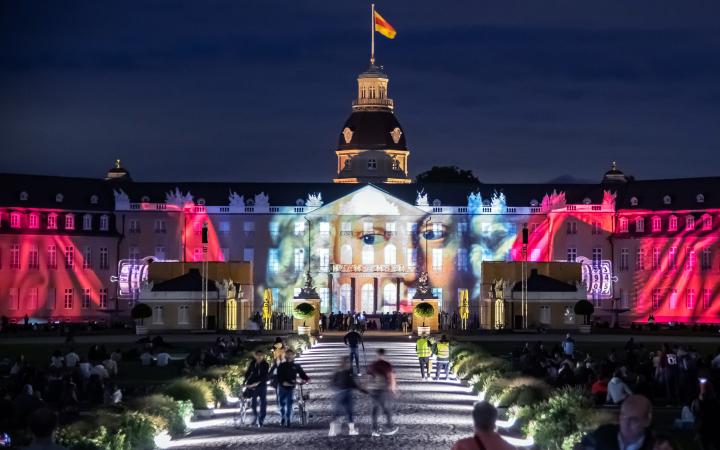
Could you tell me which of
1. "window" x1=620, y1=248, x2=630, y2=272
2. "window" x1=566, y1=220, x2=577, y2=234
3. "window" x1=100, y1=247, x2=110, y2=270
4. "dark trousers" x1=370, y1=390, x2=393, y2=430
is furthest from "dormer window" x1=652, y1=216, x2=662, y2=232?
"dark trousers" x1=370, y1=390, x2=393, y2=430

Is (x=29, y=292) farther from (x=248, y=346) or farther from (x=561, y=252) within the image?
(x=248, y=346)

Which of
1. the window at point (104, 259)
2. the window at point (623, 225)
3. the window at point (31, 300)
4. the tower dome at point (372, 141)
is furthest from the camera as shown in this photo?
the tower dome at point (372, 141)

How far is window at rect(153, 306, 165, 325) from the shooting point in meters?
95.8

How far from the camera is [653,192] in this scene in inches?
5054

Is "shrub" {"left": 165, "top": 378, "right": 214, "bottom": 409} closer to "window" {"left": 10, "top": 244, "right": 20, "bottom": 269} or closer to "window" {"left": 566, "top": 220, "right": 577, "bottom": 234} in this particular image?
"window" {"left": 10, "top": 244, "right": 20, "bottom": 269}

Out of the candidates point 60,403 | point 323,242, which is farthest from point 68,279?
point 60,403

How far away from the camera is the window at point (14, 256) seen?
120 meters

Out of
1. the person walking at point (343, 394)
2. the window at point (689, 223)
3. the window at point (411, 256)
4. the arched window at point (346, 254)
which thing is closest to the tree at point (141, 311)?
the arched window at point (346, 254)

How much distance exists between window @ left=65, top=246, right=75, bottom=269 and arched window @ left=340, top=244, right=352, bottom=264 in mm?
21290

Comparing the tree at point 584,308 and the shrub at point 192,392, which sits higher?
the tree at point 584,308

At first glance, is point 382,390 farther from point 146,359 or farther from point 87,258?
point 87,258

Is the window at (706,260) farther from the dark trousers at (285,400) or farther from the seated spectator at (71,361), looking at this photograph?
the dark trousers at (285,400)

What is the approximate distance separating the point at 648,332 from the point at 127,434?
229ft

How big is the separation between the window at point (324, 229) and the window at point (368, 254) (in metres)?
3.21
